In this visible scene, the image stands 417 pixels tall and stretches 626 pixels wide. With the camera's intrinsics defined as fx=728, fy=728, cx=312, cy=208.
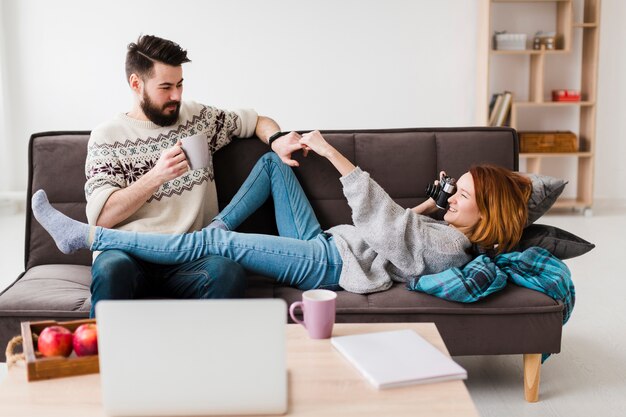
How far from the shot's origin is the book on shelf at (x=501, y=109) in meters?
5.04

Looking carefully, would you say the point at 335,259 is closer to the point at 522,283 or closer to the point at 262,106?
the point at 522,283

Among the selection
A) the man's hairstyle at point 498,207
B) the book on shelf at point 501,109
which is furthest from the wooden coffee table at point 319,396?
the book on shelf at point 501,109

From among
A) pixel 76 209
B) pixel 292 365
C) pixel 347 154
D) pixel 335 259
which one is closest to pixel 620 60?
pixel 347 154

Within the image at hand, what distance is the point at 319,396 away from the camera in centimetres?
126

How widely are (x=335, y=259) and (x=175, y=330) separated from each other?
1107mm

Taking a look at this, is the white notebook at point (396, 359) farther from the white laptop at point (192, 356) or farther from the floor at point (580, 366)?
the floor at point (580, 366)

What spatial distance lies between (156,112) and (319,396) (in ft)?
4.64

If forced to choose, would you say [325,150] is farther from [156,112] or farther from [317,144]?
[156,112]

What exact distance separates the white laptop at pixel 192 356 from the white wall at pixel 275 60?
4.21m

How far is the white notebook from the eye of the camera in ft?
4.25

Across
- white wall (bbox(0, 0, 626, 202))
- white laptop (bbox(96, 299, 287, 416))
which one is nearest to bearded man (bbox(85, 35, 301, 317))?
white laptop (bbox(96, 299, 287, 416))

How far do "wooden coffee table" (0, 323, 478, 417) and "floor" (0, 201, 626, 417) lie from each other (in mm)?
915

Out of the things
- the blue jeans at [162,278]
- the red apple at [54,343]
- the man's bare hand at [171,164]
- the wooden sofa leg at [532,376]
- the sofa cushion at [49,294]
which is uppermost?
the man's bare hand at [171,164]

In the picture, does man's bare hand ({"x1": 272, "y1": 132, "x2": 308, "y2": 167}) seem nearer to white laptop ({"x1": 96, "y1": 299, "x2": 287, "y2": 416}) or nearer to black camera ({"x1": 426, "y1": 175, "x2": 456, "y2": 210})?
black camera ({"x1": 426, "y1": 175, "x2": 456, "y2": 210})
